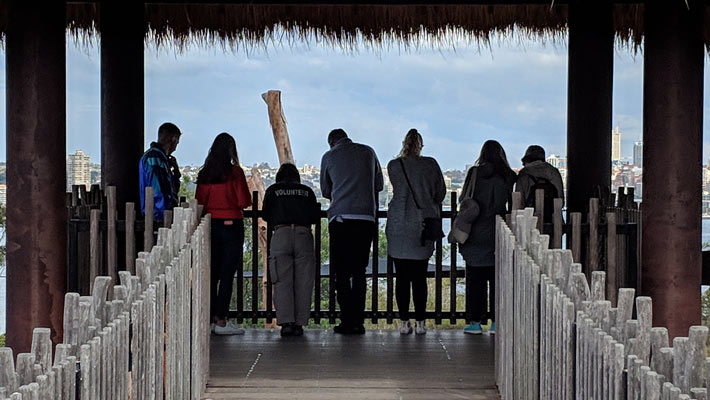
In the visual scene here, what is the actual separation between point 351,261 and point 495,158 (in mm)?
1271

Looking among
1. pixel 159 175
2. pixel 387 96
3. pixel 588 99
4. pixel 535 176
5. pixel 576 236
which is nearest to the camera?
pixel 576 236

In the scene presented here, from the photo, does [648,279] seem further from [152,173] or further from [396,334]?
[152,173]

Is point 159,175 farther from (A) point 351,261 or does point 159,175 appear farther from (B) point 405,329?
(B) point 405,329

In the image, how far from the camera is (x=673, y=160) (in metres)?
6.88

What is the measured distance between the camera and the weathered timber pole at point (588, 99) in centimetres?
905

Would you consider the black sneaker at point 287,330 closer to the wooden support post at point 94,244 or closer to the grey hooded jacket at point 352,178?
the grey hooded jacket at point 352,178

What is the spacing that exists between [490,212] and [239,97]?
28.9 m

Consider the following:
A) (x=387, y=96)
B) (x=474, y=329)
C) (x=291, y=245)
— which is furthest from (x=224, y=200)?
(x=387, y=96)

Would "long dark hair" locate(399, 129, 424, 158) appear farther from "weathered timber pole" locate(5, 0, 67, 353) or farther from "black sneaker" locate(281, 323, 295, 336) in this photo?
"weathered timber pole" locate(5, 0, 67, 353)

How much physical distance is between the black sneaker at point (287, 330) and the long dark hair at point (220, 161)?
3.91 ft

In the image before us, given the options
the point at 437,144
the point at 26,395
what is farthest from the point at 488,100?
the point at 26,395

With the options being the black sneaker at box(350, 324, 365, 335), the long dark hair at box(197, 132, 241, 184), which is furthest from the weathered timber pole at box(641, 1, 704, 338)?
the long dark hair at box(197, 132, 241, 184)

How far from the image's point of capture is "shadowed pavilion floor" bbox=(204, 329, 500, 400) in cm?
679

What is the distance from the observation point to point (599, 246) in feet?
26.1
